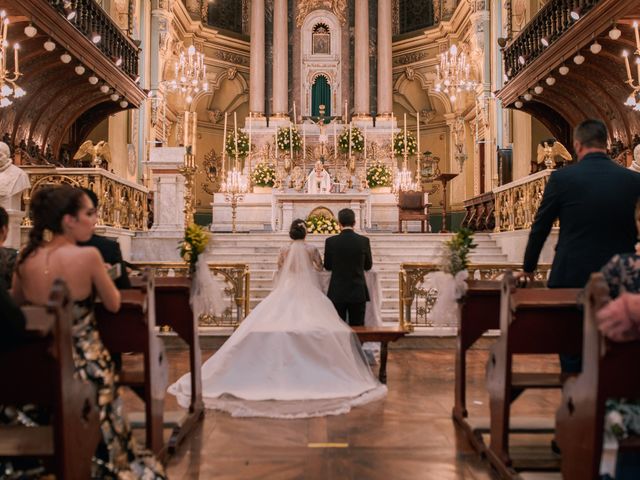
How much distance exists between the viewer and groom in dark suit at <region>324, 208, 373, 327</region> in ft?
20.8

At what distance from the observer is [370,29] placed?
70.9 ft

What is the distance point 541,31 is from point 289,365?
10613 millimetres

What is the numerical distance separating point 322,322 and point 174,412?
Result: 1618mm

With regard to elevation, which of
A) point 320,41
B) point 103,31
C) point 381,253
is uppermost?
point 320,41

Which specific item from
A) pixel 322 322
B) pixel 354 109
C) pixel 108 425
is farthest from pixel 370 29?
pixel 108 425

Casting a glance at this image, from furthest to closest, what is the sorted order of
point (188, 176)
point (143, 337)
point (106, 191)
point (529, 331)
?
point (106, 191)
point (188, 176)
point (143, 337)
point (529, 331)

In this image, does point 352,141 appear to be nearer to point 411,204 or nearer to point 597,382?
point 411,204

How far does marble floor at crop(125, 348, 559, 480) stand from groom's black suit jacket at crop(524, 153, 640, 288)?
4.16 feet

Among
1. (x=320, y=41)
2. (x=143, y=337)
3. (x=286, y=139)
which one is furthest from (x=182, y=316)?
(x=320, y=41)

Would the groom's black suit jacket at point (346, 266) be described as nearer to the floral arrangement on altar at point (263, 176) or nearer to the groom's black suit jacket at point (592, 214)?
the groom's black suit jacket at point (592, 214)

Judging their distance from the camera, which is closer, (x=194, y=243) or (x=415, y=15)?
(x=194, y=243)

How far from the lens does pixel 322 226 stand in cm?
1447

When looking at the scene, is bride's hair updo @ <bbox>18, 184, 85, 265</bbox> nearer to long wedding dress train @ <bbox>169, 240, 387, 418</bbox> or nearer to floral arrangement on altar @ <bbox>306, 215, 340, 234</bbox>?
long wedding dress train @ <bbox>169, 240, 387, 418</bbox>

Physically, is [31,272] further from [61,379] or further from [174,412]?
[174,412]
